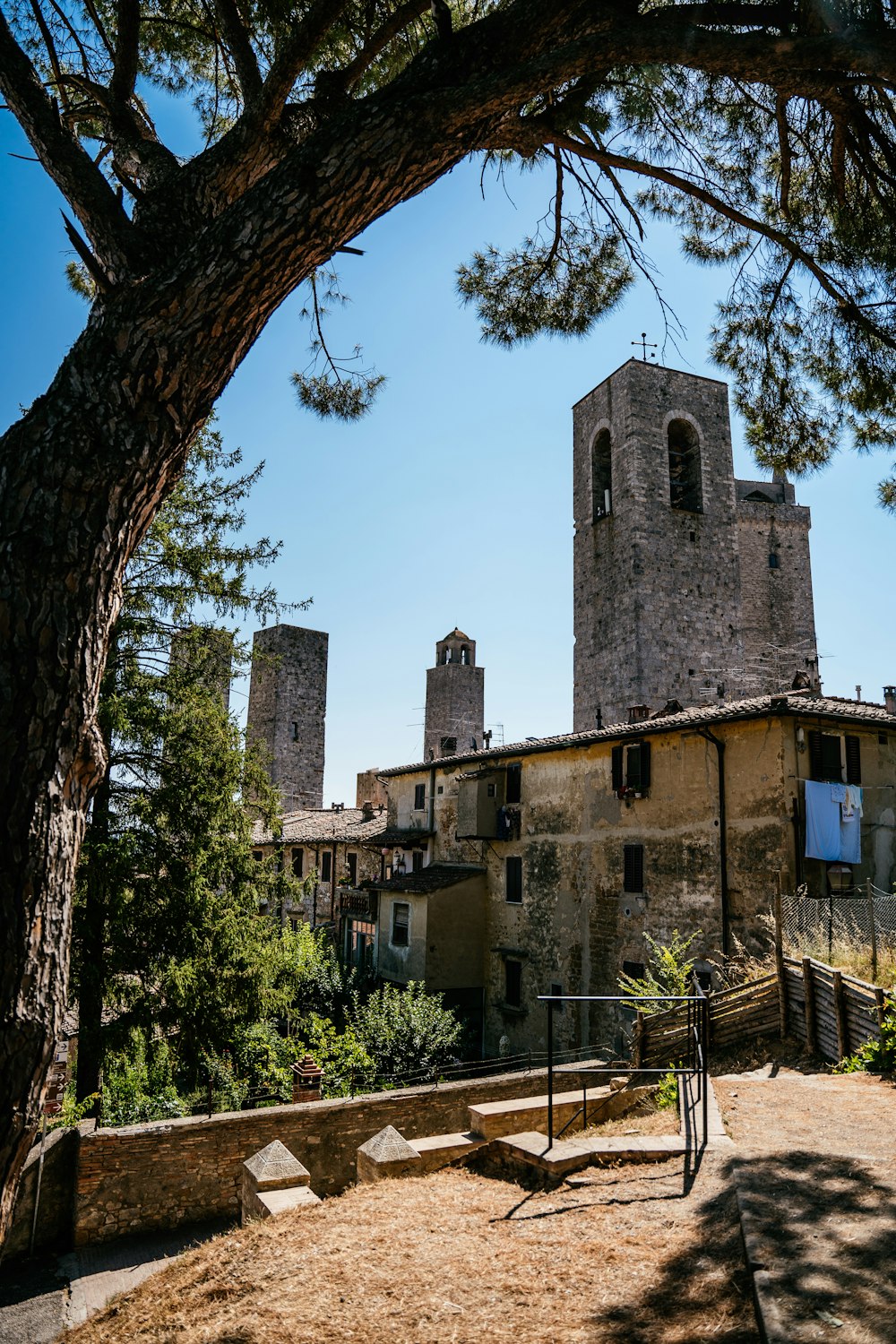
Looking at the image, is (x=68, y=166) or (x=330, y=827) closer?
(x=68, y=166)

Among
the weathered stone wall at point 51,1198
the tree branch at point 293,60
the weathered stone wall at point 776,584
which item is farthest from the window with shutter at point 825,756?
the weathered stone wall at point 776,584

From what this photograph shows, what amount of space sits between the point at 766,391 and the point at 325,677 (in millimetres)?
28796

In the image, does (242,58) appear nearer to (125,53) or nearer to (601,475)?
(125,53)

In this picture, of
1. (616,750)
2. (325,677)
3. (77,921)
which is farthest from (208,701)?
(325,677)

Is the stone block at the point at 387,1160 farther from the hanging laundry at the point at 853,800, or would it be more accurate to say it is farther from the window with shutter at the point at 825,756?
the hanging laundry at the point at 853,800

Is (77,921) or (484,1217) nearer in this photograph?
(484,1217)

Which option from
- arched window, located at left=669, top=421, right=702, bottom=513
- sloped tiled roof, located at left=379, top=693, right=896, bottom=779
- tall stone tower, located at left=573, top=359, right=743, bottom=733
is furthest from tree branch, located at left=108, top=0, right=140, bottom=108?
arched window, located at left=669, top=421, right=702, bottom=513

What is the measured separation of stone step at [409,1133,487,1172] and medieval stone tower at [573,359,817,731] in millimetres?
15844

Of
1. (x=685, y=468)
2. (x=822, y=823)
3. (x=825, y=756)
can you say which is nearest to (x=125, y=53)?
(x=822, y=823)

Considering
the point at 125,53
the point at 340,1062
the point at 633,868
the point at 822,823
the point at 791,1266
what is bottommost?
the point at 340,1062

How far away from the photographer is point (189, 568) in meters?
13.0

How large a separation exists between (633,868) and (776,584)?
19.1m

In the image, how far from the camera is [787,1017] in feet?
30.2

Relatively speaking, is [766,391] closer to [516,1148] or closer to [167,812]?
[516,1148]
